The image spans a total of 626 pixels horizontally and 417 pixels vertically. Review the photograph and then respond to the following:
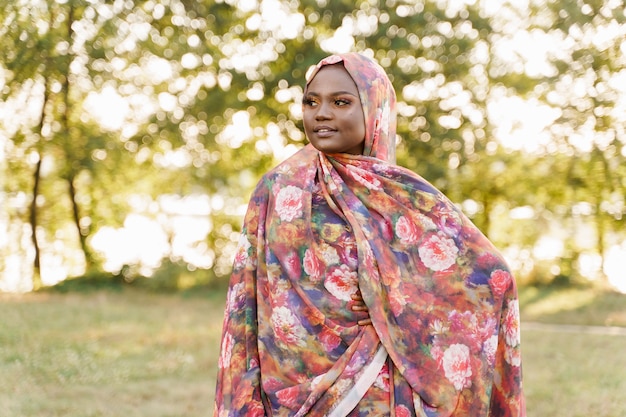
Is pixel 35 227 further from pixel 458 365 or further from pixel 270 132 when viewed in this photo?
pixel 458 365

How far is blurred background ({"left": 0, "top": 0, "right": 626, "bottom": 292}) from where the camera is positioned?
1005 centimetres

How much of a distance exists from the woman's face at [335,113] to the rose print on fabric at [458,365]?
26.6 inches

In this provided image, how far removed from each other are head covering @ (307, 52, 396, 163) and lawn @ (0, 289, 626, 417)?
10.6 ft

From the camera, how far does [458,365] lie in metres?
2.19

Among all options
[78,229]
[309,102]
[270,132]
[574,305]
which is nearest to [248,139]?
[270,132]

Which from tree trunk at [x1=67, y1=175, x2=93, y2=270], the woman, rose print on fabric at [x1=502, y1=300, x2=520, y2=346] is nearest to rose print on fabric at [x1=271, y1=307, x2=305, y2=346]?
the woman

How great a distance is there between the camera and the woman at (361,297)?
2170 mm

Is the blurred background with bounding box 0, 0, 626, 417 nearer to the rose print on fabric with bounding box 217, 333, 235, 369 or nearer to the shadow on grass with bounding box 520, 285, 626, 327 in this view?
the shadow on grass with bounding box 520, 285, 626, 327

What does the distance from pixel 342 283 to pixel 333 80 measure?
601 millimetres

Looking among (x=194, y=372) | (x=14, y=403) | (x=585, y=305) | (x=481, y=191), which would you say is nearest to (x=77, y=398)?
(x=14, y=403)

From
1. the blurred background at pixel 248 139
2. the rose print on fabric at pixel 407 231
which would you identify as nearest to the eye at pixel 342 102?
the rose print on fabric at pixel 407 231

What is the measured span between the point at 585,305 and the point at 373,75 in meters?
8.02

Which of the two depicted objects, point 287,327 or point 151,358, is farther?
point 151,358

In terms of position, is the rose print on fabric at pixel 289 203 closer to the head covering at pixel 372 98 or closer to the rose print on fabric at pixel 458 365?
the head covering at pixel 372 98
